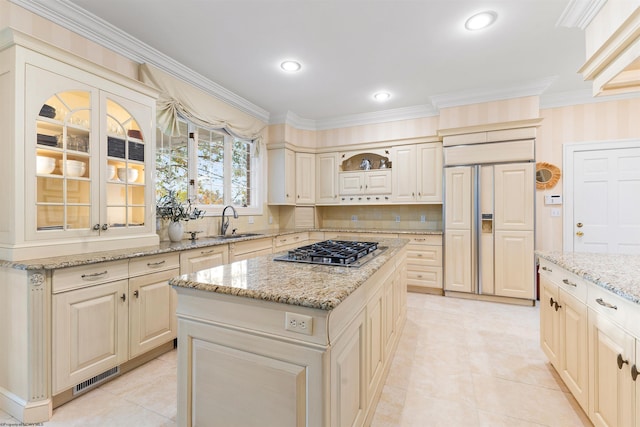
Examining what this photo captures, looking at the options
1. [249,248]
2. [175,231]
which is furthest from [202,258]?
[249,248]

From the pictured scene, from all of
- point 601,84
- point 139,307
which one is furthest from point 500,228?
point 139,307

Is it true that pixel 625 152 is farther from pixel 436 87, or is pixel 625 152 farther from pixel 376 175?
pixel 376 175

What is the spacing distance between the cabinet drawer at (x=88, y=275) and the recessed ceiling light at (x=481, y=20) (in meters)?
3.30

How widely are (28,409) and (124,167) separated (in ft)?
5.40

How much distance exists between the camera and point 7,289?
172cm

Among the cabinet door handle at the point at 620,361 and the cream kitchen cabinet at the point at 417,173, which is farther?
the cream kitchen cabinet at the point at 417,173

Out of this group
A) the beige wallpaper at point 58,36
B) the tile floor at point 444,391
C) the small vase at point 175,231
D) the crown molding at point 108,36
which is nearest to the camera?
the tile floor at point 444,391

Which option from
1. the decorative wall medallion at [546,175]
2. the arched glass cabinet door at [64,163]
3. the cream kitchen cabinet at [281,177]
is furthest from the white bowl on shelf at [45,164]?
the decorative wall medallion at [546,175]

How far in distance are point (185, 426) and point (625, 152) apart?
207 inches

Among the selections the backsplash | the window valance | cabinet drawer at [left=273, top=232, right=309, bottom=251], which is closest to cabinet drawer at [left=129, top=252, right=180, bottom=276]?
the window valance

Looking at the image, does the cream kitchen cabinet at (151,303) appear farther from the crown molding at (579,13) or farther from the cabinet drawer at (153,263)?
the crown molding at (579,13)

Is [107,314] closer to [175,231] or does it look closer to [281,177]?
[175,231]

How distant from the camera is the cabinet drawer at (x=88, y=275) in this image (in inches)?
67.0

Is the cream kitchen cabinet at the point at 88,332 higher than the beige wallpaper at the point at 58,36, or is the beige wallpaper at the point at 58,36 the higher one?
the beige wallpaper at the point at 58,36
